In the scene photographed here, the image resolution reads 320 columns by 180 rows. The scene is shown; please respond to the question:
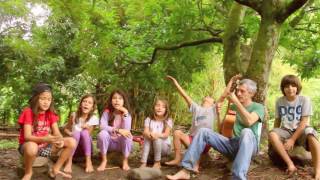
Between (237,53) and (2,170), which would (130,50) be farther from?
(2,170)

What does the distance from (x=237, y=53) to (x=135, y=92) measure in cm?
607

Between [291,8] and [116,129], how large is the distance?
2932 millimetres

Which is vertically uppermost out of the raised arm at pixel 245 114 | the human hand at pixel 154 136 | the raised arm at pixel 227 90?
the raised arm at pixel 227 90

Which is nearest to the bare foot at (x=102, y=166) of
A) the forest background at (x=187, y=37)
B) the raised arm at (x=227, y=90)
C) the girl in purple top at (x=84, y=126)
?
the girl in purple top at (x=84, y=126)

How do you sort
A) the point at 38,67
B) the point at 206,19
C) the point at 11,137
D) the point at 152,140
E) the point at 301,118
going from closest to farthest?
the point at 301,118, the point at 152,140, the point at 206,19, the point at 11,137, the point at 38,67

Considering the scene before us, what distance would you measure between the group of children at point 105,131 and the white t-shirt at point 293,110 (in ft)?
0.06

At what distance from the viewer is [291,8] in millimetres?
5391

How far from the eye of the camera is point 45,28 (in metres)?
12.7

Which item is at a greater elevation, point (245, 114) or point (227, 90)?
point (227, 90)

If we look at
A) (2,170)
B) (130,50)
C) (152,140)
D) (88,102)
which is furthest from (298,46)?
(2,170)

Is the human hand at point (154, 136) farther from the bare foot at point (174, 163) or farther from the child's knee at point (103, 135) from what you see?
the child's knee at point (103, 135)

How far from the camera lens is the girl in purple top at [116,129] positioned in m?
5.50

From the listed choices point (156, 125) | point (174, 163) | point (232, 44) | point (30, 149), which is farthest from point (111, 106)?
point (232, 44)

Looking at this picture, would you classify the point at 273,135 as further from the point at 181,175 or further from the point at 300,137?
the point at 181,175
